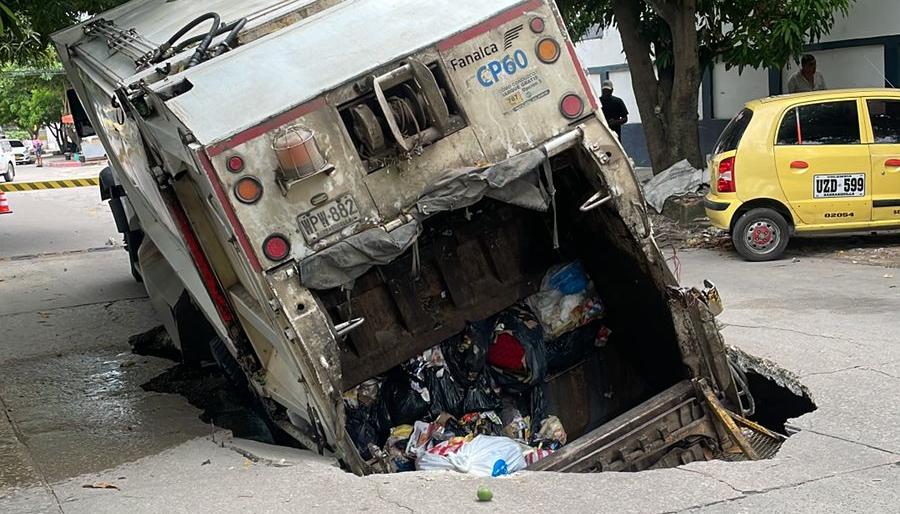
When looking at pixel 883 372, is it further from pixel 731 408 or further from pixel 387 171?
pixel 387 171

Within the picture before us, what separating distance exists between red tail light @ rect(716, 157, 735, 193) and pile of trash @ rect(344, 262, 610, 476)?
4.74 m

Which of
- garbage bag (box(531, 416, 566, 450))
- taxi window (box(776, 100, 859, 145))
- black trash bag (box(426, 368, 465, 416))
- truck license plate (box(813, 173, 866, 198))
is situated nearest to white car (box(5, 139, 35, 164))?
taxi window (box(776, 100, 859, 145))

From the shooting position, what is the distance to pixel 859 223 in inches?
401

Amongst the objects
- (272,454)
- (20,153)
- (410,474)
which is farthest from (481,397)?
(20,153)

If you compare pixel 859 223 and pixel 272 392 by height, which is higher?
pixel 272 392

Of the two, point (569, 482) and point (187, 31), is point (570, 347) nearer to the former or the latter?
point (569, 482)

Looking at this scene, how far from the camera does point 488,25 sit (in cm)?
493

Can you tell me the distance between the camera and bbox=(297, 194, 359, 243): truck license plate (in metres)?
4.71

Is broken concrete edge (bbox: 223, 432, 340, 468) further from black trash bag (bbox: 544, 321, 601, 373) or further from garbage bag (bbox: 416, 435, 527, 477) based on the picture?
black trash bag (bbox: 544, 321, 601, 373)

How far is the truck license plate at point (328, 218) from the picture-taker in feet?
15.5

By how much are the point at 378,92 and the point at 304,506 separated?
75.8 inches

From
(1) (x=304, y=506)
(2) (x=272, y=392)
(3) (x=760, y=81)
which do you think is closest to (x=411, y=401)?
(2) (x=272, y=392)

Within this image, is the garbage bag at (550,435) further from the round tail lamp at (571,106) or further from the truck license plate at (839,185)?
the truck license plate at (839,185)

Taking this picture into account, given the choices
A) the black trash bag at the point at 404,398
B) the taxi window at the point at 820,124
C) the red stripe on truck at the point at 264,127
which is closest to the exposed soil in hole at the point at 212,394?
the black trash bag at the point at 404,398
